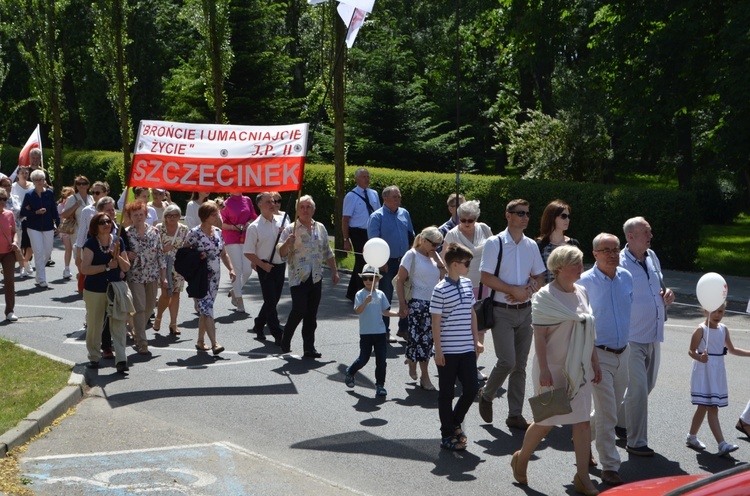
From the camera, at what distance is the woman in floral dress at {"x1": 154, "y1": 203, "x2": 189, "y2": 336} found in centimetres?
1259

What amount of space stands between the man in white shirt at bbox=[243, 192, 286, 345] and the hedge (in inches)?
409

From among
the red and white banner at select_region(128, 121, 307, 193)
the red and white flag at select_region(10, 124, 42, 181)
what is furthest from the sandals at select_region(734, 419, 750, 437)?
the red and white flag at select_region(10, 124, 42, 181)

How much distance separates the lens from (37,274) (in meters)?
17.0

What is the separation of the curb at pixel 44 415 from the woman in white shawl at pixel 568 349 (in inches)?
162

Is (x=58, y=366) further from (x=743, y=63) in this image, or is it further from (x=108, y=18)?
(x=108, y=18)

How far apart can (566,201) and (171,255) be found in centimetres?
1155

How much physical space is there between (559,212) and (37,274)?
35.6 ft

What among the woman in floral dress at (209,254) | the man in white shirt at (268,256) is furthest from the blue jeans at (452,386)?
the man in white shirt at (268,256)

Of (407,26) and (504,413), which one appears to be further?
(407,26)

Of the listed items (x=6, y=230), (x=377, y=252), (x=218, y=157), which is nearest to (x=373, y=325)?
(x=377, y=252)

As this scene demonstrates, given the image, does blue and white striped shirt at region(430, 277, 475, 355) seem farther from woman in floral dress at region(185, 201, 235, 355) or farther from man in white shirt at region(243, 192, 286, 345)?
man in white shirt at region(243, 192, 286, 345)

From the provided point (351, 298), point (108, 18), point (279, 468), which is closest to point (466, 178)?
point (351, 298)

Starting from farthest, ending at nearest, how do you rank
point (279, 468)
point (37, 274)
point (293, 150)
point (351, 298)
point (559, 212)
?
point (37, 274)
point (351, 298)
point (293, 150)
point (559, 212)
point (279, 468)

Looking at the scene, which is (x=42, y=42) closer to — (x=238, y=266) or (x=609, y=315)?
(x=238, y=266)
